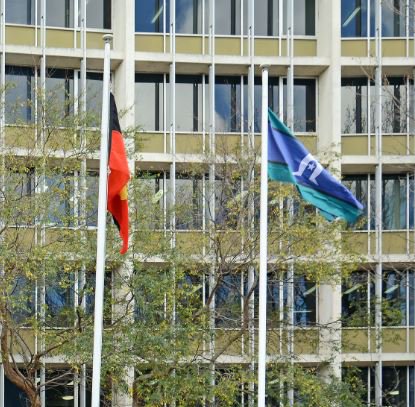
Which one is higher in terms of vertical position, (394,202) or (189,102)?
(189,102)

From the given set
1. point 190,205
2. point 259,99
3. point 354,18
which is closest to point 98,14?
point 259,99

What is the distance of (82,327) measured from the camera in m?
34.5

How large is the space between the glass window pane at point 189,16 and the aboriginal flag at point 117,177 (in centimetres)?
2130

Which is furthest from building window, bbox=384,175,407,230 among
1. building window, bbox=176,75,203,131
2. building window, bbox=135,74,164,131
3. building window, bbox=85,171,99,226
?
building window, bbox=85,171,99,226

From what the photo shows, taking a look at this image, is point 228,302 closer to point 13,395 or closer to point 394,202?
point 13,395

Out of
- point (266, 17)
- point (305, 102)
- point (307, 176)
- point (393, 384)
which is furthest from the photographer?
point (305, 102)

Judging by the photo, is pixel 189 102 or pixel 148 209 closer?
pixel 148 209

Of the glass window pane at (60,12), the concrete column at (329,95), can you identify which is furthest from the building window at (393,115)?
the glass window pane at (60,12)

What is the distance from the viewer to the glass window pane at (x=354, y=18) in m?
45.9

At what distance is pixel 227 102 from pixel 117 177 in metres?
22.0

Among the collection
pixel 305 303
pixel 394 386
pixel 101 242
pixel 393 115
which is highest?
pixel 393 115

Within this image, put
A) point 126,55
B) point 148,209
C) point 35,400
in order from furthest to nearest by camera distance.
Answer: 1. point 126,55
2. point 148,209
3. point 35,400

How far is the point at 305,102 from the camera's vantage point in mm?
46469

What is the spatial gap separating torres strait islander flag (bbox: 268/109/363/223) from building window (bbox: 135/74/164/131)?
2115 cm
